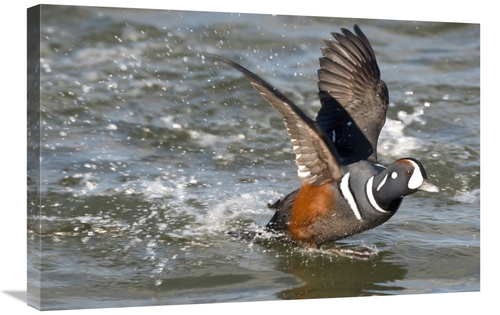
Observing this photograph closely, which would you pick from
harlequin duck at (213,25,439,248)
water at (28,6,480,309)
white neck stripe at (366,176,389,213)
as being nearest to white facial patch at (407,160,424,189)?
harlequin duck at (213,25,439,248)

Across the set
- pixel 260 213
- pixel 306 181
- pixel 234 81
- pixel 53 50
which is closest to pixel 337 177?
pixel 306 181

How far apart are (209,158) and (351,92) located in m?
1.28

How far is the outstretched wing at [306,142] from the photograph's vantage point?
6.74m

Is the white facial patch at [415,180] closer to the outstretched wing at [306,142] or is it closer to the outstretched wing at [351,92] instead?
the outstretched wing at [306,142]

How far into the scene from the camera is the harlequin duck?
7.31m

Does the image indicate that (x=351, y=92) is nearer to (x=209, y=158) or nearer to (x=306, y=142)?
(x=306, y=142)

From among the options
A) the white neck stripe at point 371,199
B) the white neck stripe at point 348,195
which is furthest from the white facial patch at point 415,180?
the white neck stripe at point 348,195

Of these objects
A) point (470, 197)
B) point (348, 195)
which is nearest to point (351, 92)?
point (348, 195)

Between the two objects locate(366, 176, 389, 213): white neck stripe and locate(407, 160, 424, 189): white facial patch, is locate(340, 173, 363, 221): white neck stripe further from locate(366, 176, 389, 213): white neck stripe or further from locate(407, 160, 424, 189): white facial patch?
locate(407, 160, 424, 189): white facial patch

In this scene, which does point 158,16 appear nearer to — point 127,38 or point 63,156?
point 127,38

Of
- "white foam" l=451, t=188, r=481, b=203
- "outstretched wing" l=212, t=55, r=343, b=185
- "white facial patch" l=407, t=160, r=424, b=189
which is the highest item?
"outstretched wing" l=212, t=55, r=343, b=185

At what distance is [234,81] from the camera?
8.57 meters

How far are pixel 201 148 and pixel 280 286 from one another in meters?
1.46

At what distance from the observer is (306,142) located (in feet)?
23.6
